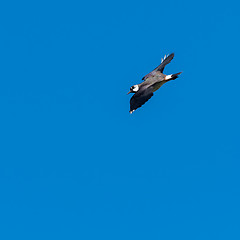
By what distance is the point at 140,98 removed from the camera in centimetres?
3494

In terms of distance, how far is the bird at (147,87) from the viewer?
34.8 m

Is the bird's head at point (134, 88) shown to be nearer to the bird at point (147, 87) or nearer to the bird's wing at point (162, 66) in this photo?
the bird at point (147, 87)

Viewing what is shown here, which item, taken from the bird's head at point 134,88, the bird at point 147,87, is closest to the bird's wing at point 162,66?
the bird at point 147,87

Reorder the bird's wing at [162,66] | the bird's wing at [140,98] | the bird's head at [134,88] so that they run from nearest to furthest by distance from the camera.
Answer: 1. the bird's wing at [140,98]
2. the bird's head at [134,88]
3. the bird's wing at [162,66]

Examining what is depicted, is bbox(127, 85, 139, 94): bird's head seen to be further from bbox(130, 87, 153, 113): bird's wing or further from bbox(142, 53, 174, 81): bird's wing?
bbox(142, 53, 174, 81): bird's wing

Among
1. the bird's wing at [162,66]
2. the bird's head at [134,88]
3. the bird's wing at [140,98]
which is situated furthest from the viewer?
the bird's wing at [162,66]

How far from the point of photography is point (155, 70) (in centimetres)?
3912

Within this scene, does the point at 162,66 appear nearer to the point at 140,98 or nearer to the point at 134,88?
the point at 134,88

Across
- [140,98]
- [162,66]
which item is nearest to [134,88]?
[140,98]

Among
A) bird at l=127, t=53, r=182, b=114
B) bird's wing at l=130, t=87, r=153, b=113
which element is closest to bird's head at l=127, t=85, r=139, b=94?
bird at l=127, t=53, r=182, b=114

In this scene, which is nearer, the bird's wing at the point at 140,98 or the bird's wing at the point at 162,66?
the bird's wing at the point at 140,98

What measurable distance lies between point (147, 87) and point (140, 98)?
1.04 metres

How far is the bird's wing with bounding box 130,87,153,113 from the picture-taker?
34688mm

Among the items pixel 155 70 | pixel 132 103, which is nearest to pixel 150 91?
pixel 132 103
